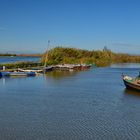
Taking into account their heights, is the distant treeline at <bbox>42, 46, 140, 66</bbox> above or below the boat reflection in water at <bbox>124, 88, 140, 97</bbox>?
above

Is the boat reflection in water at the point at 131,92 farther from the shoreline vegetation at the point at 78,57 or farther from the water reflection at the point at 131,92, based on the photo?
the shoreline vegetation at the point at 78,57

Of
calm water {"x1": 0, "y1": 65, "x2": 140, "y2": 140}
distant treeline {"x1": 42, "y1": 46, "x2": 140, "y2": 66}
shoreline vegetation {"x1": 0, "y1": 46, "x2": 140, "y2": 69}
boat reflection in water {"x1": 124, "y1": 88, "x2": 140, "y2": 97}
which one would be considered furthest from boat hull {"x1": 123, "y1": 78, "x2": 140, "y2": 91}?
distant treeline {"x1": 42, "y1": 46, "x2": 140, "y2": 66}

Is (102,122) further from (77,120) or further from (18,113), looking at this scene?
(18,113)

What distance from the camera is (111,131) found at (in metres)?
17.6

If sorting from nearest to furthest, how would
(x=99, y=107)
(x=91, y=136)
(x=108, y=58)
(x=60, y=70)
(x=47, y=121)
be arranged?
1. (x=91, y=136)
2. (x=47, y=121)
3. (x=99, y=107)
4. (x=60, y=70)
5. (x=108, y=58)

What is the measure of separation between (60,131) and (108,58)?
333ft

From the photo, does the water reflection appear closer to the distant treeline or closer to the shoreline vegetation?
the shoreline vegetation

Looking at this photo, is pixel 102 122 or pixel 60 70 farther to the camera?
pixel 60 70

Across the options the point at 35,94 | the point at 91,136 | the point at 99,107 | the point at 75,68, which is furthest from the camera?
the point at 75,68

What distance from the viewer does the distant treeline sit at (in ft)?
290

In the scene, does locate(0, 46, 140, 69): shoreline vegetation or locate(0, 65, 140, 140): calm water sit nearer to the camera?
locate(0, 65, 140, 140): calm water

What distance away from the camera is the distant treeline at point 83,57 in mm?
88250

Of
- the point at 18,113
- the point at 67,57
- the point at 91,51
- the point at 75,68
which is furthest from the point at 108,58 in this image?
the point at 18,113

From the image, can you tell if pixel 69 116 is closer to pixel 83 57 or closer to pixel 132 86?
pixel 132 86
